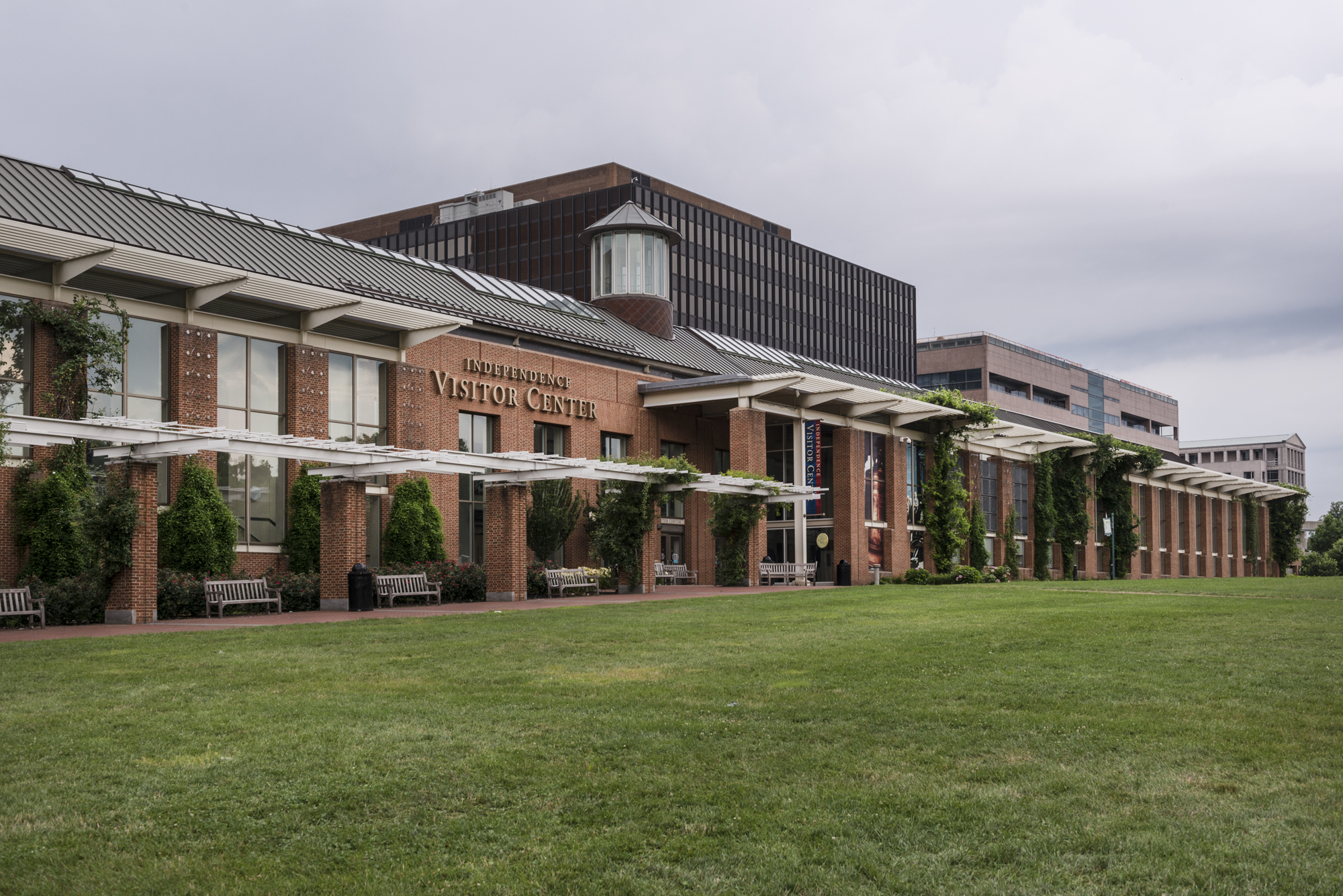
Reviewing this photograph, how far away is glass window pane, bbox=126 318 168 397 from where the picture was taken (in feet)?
84.8

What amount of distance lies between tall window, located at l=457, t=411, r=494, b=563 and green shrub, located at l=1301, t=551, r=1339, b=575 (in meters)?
63.1

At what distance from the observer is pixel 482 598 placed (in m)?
29.5

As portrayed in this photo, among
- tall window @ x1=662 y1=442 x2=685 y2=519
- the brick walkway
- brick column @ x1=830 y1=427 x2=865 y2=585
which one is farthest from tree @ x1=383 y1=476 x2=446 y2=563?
brick column @ x1=830 y1=427 x2=865 y2=585

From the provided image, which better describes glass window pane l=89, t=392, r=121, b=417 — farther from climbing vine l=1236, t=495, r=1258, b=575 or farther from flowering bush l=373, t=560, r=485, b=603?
climbing vine l=1236, t=495, r=1258, b=575

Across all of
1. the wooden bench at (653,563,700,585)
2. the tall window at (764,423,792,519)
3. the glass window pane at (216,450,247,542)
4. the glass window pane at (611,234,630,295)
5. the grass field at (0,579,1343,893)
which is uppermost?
the glass window pane at (611,234,630,295)

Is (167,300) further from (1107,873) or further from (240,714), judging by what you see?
(1107,873)

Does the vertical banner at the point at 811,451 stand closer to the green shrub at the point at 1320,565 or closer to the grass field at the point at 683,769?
the grass field at the point at 683,769

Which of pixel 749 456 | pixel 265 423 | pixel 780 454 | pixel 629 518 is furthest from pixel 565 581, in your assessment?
pixel 780 454

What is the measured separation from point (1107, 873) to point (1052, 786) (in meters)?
1.60

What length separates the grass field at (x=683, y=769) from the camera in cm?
612

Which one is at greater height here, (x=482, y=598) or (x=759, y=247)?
(x=759, y=247)

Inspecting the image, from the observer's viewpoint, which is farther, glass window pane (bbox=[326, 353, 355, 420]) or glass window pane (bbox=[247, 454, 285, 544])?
glass window pane (bbox=[326, 353, 355, 420])

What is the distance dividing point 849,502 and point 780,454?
113 inches

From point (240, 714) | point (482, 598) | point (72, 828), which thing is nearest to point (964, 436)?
point (482, 598)
